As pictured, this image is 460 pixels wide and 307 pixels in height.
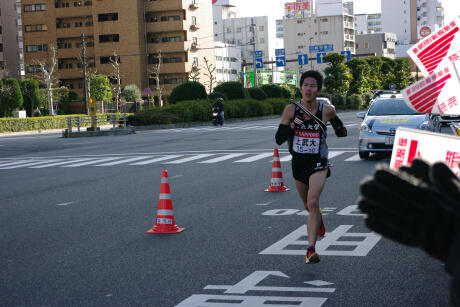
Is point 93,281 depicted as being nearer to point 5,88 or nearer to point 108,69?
point 5,88

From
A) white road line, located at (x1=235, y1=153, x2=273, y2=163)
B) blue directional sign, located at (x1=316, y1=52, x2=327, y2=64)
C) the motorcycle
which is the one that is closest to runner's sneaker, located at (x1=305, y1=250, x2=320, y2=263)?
white road line, located at (x1=235, y1=153, x2=273, y2=163)

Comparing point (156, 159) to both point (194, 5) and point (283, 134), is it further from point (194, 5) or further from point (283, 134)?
Result: point (194, 5)

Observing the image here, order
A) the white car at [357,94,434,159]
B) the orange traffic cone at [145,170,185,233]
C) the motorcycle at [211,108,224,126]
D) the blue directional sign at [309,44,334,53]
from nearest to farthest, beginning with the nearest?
the orange traffic cone at [145,170,185,233], the white car at [357,94,434,159], the motorcycle at [211,108,224,126], the blue directional sign at [309,44,334,53]

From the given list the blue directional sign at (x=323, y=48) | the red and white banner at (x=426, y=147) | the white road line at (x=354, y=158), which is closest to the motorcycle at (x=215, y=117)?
the white road line at (x=354, y=158)

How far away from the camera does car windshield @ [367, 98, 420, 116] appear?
57.0 ft

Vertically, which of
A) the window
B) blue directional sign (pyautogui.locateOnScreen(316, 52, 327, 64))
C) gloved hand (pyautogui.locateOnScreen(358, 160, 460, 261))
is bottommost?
gloved hand (pyautogui.locateOnScreen(358, 160, 460, 261))

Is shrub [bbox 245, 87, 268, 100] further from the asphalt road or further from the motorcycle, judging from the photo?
the asphalt road

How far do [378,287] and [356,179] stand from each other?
746 centimetres

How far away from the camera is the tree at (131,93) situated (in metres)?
85.2

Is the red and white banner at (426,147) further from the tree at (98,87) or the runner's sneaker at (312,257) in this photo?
the tree at (98,87)

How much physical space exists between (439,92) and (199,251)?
14.5 ft

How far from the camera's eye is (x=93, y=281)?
18.8 ft

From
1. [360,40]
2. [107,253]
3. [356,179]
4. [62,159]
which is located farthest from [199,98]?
[360,40]

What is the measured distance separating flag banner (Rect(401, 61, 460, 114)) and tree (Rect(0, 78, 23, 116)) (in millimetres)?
57754
